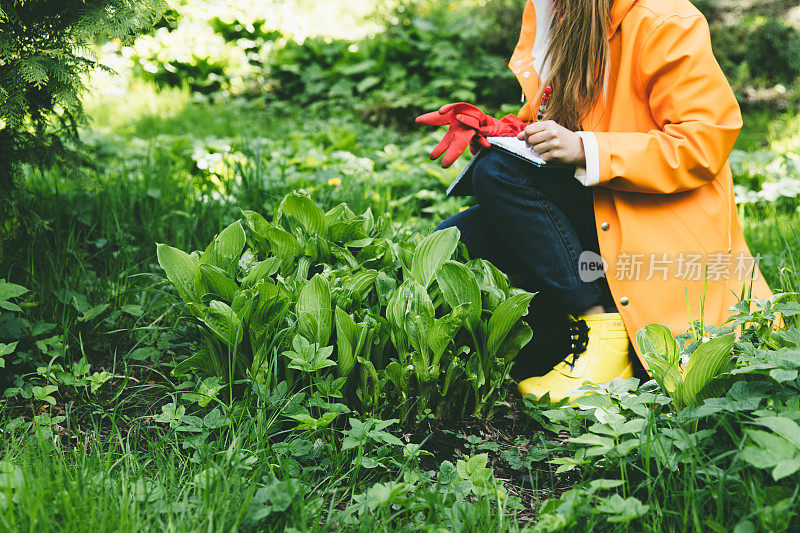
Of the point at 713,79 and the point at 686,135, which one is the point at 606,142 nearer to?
the point at 686,135

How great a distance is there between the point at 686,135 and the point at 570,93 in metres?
0.38

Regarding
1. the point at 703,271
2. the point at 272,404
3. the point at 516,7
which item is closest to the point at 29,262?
the point at 272,404

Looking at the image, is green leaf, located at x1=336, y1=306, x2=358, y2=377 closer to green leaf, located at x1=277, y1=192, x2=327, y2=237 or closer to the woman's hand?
green leaf, located at x1=277, y1=192, x2=327, y2=237

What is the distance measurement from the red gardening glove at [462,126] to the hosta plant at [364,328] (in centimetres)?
32

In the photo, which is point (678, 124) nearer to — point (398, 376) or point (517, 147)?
point (517, 147)

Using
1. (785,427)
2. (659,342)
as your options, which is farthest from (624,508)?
(659,342)

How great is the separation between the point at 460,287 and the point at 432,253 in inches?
7.2

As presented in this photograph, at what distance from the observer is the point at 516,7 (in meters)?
5.44

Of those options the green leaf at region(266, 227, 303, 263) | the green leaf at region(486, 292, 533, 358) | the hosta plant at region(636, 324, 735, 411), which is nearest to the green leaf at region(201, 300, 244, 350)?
the green leaf at region(266, 227, 303, 263)

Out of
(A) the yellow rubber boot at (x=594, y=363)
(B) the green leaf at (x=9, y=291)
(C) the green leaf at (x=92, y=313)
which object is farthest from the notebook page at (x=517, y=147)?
(B) the green leaf at (x=9, y=291)

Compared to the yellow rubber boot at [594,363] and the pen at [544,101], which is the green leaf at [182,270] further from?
the pen at [544,101]

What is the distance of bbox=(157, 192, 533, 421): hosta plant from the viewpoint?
5.50 feet

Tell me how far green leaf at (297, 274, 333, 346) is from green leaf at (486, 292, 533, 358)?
0.46 meters

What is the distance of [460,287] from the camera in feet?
5.81
